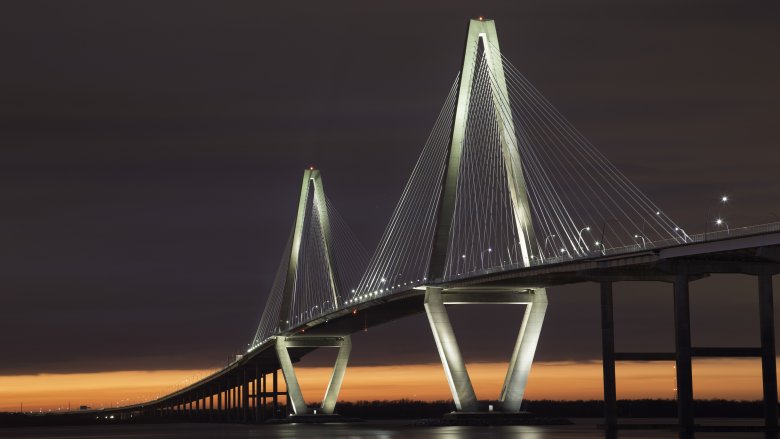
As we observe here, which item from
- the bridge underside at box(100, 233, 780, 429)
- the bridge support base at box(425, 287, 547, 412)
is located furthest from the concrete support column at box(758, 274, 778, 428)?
the bridge support base at box(425, 287, 547, 412)

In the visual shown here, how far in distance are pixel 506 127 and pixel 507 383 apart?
1631 centimetres

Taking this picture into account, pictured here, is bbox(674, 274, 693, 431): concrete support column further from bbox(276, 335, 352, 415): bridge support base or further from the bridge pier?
bbox(276, 335, 352, 415): bridge support base

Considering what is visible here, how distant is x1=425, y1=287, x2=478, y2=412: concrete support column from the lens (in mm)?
86438

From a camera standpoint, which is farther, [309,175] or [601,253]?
[309,175]

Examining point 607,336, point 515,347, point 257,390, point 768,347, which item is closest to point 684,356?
point 768,347

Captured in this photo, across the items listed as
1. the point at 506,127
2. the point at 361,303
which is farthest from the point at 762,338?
the point at 361,303

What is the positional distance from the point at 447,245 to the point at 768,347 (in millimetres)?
20799

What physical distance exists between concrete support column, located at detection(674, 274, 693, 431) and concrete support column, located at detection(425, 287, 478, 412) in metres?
19.6

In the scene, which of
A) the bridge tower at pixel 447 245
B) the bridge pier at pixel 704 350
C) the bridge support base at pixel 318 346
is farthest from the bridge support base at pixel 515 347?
the bridge support base at pixel 318 346

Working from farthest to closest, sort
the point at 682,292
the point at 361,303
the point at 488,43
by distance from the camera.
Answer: the point at 361,303 → the point at 488,43 → the point at 682,292

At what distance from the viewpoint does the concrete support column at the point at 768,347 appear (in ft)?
231

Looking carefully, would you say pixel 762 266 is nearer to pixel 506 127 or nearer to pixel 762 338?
pixel 762 338

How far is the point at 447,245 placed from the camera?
277ft

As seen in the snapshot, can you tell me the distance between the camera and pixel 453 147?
277ft
